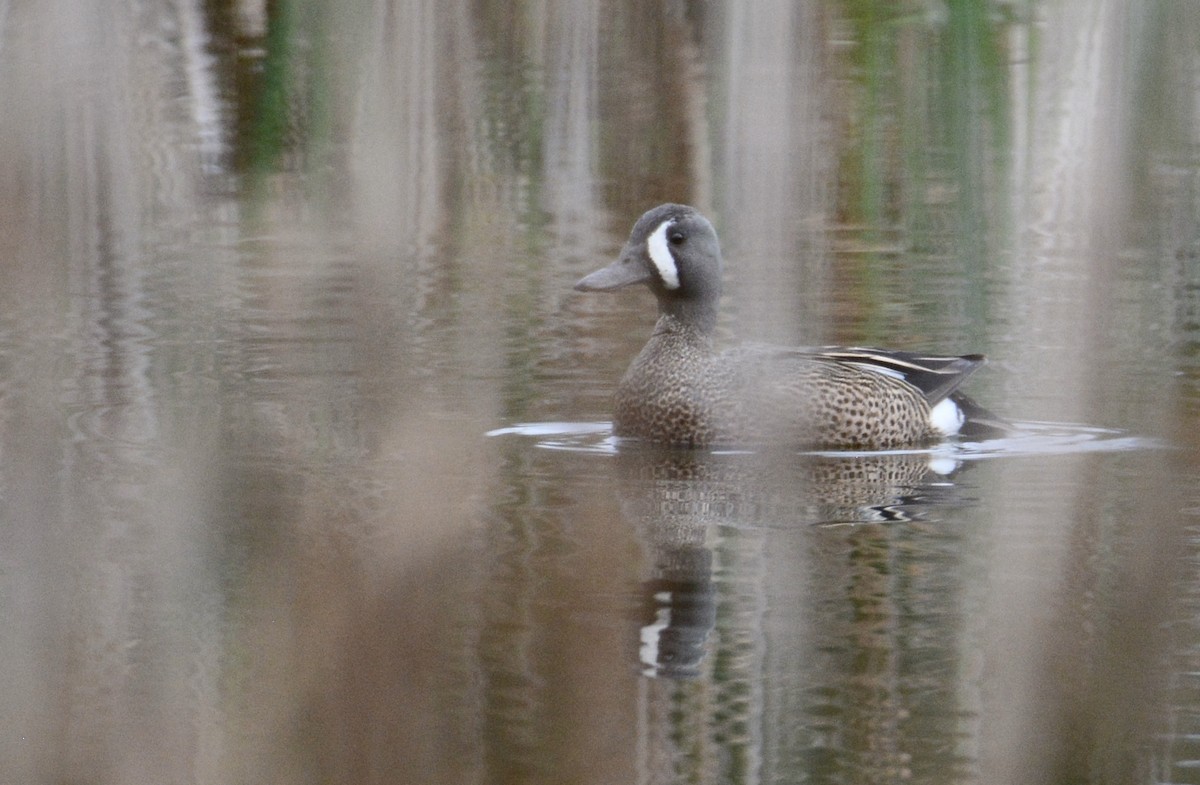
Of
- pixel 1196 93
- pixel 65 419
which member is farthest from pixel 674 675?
pixel 1196 93

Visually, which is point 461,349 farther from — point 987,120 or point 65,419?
point 987,120

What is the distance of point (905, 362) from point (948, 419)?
0.87 ft

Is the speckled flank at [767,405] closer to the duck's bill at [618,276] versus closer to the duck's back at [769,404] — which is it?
the duck's back at [769,404]

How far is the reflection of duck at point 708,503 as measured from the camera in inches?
172

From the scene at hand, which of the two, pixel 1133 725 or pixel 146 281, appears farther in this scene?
pixel 146 281

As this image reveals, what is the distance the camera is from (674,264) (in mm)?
Result: 7020

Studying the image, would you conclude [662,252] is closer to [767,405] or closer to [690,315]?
[690,315]

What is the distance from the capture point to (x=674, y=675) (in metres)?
4.00

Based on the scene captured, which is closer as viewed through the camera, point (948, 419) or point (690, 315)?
point (948, 419)

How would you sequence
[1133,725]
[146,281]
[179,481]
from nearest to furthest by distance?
[1133,725] < [179,481] < [146,281]

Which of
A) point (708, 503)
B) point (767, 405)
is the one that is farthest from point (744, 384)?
point (708, 503)

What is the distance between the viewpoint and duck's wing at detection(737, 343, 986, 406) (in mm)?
6770

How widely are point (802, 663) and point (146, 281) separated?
5415mm

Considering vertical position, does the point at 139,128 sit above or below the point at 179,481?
above
